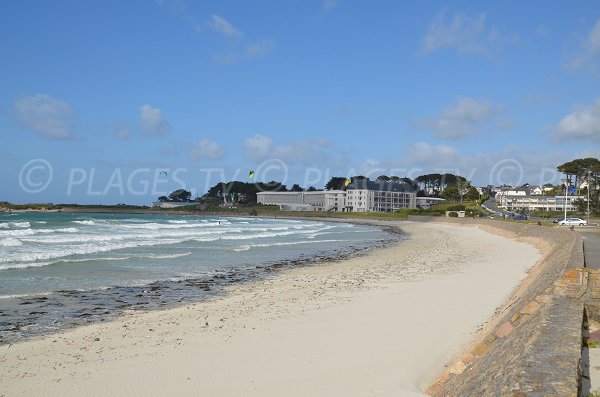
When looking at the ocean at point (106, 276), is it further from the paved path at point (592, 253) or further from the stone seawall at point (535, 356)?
the paved path at point (592, 253)

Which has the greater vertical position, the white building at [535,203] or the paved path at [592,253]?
the white building at [535,203]

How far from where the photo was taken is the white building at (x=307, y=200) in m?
154

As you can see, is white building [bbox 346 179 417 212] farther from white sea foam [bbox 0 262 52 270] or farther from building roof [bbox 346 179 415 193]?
white sea foam [bbox 0 262 52 270]

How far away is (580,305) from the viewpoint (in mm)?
6582

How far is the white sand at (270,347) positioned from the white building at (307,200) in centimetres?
13919

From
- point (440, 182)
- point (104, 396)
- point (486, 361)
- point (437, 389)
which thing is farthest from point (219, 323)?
point (440, 182)

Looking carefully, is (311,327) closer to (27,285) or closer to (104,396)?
(104,396)

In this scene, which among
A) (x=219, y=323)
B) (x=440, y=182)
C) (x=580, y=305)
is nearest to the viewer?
(x=580, y=305)

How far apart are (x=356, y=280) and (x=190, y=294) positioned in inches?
215

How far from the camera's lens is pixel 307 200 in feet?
547

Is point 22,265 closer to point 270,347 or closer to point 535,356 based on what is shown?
point 270,347

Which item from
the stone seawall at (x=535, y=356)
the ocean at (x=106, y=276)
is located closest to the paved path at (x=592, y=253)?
the stone seawall at (x=535, y=356)

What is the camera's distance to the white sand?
633 cm

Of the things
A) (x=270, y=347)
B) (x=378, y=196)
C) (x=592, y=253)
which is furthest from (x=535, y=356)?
(x=378, y=196)
